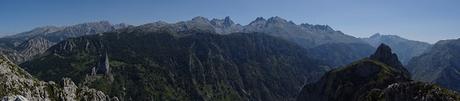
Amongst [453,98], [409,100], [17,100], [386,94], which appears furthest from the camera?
[386,94]

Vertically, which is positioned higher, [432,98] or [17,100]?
[17,100]

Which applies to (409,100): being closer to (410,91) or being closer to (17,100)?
(410,91)

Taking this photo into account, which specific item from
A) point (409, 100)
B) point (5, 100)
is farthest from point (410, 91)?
point (5, 100)

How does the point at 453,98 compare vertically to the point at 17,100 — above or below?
below

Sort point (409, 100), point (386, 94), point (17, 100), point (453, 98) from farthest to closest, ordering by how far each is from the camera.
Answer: point (386, 94) → point (409, 100) → point (453, 98) → point (17, 100)

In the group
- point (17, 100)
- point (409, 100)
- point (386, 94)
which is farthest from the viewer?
point (386, 94)

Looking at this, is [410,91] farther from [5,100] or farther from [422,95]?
[5,100]

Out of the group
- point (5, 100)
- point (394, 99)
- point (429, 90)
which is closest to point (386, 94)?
point (394, 99)

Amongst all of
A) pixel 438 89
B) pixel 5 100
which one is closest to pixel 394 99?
pixel 438 89

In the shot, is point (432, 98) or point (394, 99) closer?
point (432, 98)
